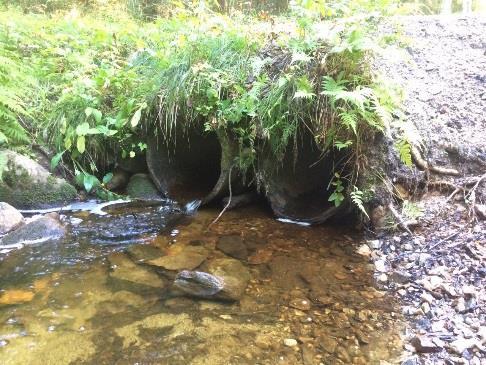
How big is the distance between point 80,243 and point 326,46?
3240 mm

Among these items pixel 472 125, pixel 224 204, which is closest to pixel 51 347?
pixel 224 204

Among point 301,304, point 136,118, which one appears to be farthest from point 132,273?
point 136,118

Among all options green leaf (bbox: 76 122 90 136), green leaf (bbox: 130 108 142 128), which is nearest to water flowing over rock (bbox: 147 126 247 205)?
green leaf (bbox: 130 108 142 128)

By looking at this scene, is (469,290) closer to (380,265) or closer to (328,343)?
(380,265)

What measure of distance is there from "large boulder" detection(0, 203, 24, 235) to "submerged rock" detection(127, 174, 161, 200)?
1469mm

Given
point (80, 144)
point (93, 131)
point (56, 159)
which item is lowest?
point (56, 159)

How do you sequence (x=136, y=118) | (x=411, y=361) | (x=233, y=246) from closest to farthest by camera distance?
(x=411, y=361) < (x=233, y=246) < (x=136, y=118)

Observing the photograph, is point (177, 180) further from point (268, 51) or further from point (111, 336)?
point (111, 336)

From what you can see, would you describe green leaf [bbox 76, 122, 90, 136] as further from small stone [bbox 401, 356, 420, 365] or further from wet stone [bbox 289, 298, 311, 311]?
small stone [bbox 401, 356, 420, 365]

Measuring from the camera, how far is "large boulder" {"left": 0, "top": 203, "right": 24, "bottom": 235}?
14.4 feet

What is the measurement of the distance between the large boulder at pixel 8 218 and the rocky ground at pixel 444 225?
3.71 metres

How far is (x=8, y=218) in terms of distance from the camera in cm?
444

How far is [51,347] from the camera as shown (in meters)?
2.74

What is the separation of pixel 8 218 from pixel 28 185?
2.27 ft
